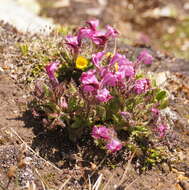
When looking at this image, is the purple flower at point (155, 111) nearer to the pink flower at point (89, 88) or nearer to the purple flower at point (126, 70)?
the purple flower at point (126, 70)

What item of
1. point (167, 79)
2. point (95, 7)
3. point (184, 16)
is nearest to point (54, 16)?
point (95, 7)

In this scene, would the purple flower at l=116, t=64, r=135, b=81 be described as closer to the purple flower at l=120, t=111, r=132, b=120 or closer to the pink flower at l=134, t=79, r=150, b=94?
the pink flower at l=134, t=79, r=150, b=94

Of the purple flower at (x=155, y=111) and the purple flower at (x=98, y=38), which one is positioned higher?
the purple flower at (x=98, y=38)


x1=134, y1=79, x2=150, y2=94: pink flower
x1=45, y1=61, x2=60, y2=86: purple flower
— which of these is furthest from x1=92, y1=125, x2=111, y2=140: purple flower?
x1=45, y1=61, x2=60, y2=86: purple flower

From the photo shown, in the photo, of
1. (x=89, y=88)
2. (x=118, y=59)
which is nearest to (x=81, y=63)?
(x=118, y=59)

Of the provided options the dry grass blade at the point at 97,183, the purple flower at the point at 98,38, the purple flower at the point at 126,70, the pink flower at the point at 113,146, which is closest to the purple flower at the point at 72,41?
the purple flower at the point at 98,38

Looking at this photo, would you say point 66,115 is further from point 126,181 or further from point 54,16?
point 54,16

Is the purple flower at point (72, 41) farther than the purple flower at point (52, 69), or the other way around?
the purple flower at point (72, 41)

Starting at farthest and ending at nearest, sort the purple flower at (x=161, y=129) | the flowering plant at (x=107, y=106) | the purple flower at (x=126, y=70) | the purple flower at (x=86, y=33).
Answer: the purple flower at (x=86, y=33) → the purple flower at (x=161, y=129) → the purple flower at (x=126, y=70) → the flowering plant at (x=107, y=106)

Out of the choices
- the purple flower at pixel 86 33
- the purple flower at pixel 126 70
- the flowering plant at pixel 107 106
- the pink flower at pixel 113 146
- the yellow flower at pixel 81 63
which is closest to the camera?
the pink flower at pixel 113 146
